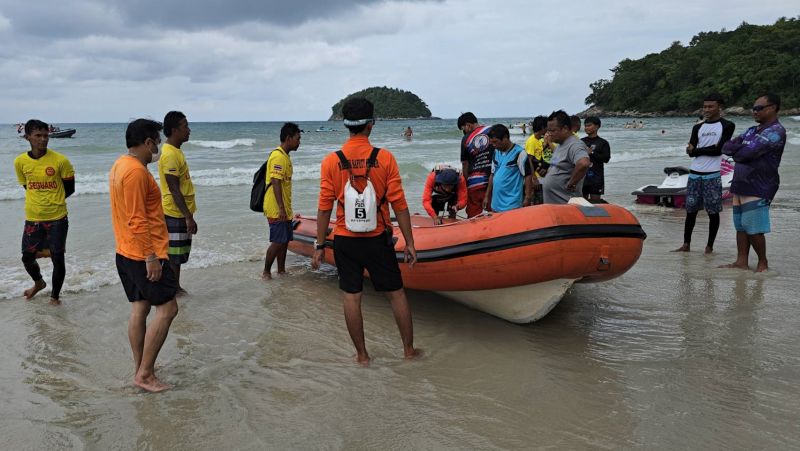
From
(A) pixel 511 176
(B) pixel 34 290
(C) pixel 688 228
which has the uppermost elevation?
(A) pixel 511 176

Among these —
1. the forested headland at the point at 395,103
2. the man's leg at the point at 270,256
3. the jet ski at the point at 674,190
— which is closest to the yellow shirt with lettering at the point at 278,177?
the man's leg at the point at 270,256

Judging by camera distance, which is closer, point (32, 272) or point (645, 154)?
point (32, 272)

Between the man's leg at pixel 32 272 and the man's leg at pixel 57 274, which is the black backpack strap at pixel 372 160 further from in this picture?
the man's leg at pixel 32 272

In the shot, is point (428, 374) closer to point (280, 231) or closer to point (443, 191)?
point (443, 191)

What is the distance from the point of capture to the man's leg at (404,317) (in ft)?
11.9

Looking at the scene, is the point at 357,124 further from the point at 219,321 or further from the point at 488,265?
the point at 219,321

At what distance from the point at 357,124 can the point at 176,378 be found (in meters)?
1.85

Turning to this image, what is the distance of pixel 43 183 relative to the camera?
191 inches

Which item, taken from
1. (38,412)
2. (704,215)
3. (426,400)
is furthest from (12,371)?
(704,215)

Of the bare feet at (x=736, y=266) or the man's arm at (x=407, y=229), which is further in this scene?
the bare feet at (x=736, y=266)

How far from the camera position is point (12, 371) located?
368cm

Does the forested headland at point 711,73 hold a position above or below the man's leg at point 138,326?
above

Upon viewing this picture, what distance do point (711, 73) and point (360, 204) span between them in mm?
83806

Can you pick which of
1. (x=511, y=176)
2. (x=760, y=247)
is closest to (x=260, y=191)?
(x=511, y=176)
